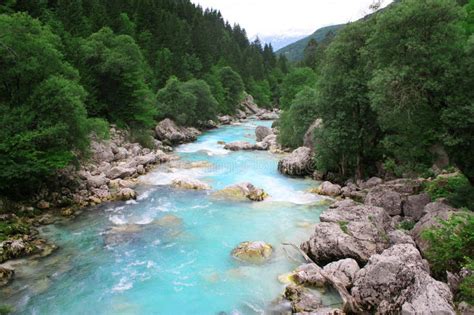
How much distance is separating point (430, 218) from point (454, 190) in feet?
14.9

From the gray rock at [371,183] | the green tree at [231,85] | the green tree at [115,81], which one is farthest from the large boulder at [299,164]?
the green tree at [231,85]

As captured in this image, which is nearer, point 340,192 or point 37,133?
point 37,133

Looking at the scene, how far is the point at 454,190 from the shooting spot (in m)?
19.0

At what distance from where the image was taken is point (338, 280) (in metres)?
13.0

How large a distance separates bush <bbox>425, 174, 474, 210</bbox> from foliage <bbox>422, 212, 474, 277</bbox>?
3999 millimetres

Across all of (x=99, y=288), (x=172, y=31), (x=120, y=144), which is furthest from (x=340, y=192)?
(x=172, y=31)

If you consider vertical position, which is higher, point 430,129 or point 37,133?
point 37,133

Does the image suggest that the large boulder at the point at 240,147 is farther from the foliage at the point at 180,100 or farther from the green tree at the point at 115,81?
the foliage at the point at 180,100

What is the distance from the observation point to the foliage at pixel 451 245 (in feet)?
40.4

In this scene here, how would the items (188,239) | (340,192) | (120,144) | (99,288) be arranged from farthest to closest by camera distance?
1. (120,144)
2. (340,192)
3. (188,239)
4. (99,288)

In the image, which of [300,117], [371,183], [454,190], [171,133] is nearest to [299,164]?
[371,183]

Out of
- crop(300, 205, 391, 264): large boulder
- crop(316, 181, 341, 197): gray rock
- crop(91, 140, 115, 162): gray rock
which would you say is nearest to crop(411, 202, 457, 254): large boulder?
crop(300, 205, 391, 264): large boulder

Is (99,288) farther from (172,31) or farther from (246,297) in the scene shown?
(172,31)

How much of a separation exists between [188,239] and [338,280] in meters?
8.58
